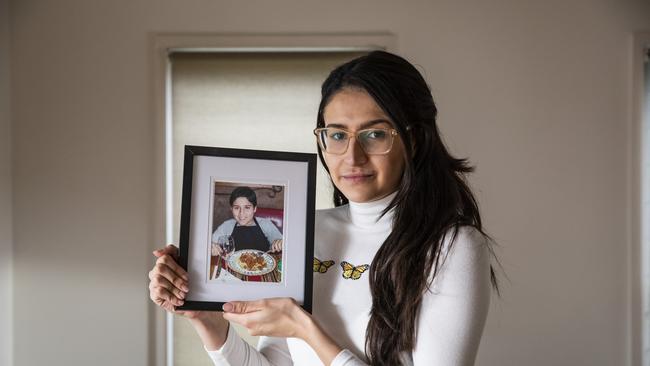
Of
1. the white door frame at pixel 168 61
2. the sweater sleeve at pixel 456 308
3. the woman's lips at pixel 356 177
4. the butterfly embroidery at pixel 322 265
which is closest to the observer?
the sweater sleeve at pixel 456 308

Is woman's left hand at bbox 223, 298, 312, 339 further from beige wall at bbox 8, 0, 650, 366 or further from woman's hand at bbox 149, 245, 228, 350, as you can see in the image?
beige wall at bbox 8, 0, 650, 366

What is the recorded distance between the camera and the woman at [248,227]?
1.34 meters

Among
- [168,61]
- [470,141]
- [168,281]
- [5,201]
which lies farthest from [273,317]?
[5,201]

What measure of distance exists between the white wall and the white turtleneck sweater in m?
1.96

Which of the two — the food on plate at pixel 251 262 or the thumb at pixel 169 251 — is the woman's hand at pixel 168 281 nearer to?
the thumb at pixel 169 251

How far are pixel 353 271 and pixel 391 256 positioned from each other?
0.38 ft

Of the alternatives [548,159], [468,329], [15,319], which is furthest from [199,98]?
[468,329]

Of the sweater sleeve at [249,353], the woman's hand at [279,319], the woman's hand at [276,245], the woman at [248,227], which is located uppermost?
the woman at [248,227]

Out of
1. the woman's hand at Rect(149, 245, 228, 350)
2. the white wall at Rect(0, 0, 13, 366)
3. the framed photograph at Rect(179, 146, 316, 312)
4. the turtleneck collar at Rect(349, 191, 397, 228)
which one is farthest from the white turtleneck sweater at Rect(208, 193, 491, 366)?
the white wall at Rect(0, 0, 13, 366)

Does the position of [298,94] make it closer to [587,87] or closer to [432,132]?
[587,87]

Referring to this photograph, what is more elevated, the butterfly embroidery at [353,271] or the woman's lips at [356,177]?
the woman's lips at [356,177]

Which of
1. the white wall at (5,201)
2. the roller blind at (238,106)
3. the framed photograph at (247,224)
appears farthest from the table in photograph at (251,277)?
the white wall at (5,201)

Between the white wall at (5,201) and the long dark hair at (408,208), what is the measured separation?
225cm

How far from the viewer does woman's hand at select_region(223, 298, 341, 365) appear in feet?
4.12
